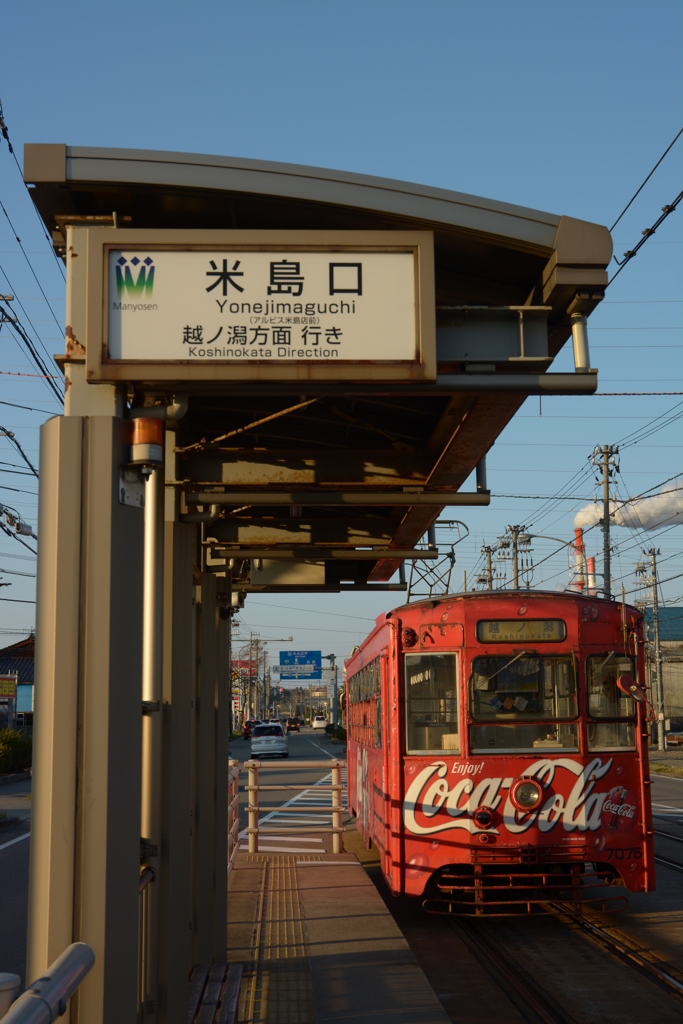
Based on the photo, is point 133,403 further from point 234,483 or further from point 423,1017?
point 423,1017

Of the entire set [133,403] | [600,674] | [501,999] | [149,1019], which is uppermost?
[133,403]

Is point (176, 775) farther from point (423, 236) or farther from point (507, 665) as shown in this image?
point (507, 665)

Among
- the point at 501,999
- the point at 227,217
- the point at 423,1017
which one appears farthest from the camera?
the point at 501,999

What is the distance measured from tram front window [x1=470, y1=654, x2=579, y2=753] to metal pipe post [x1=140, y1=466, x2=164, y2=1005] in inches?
214

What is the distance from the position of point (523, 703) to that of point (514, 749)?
0.47 metres

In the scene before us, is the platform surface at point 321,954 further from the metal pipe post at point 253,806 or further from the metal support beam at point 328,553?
the metal support beam at point 328,553

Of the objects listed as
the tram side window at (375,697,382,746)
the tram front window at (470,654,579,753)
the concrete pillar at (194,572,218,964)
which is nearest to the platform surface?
the concrete pillar at (194,572,218,964)

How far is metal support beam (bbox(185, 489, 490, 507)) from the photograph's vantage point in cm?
627

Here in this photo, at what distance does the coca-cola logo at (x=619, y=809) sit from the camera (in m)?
9.35

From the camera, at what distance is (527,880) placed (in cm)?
940

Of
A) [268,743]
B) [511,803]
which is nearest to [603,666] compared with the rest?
[511,803]

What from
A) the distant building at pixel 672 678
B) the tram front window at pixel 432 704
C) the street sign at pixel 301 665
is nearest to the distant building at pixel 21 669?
the street sign at pixel 301 665

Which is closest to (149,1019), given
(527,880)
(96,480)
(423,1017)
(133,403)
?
(423,1017)

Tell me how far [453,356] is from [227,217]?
4.35 feet
